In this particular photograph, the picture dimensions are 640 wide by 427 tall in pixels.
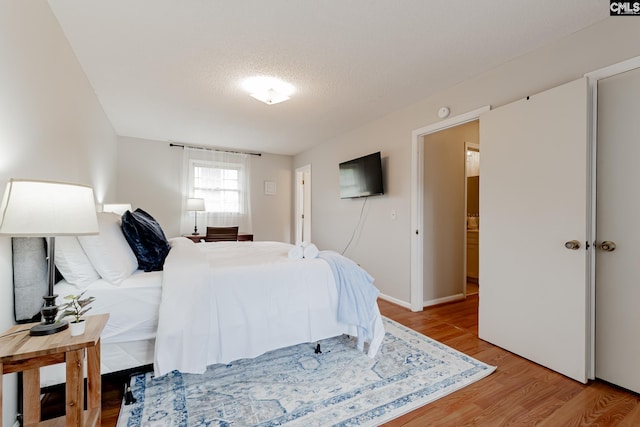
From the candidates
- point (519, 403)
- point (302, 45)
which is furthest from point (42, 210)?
point (519, 403)

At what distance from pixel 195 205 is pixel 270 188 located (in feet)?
5.25

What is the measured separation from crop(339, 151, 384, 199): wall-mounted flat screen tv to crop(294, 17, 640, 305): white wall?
14 centimetres

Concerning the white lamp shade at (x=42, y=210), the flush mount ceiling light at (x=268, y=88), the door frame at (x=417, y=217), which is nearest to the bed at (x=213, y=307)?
the white lamp shade at (x=42, y=210)

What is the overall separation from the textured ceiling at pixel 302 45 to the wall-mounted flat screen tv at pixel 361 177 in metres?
0.70

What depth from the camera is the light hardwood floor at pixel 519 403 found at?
157 cm

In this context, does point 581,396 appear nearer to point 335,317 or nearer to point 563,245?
point 563,245

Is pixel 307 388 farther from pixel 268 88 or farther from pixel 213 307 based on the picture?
pixel 268 88

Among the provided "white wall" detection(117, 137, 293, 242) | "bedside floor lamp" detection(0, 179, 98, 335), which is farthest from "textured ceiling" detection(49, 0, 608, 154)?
"white wall" detection(117, 137, 293, 242)

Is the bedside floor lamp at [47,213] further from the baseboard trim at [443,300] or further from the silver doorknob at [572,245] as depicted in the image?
the baseboard trim at [443,300]

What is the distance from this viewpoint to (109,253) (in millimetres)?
1726

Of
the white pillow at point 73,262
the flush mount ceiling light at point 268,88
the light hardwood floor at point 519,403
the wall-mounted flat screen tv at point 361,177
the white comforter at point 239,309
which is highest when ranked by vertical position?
the flush mount ceiling light at point 268,88

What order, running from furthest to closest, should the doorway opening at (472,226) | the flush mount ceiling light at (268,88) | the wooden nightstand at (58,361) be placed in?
the doorway opening at (472,226) < the flush mount ceiling light at (268,88) < the wooden nightstand at (58,361)

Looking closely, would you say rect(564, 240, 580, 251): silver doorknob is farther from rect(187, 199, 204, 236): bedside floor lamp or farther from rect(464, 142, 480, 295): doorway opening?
rect(187, 199, 204, 236): bedside floor lamp

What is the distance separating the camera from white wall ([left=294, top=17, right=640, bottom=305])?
195 centimetres
